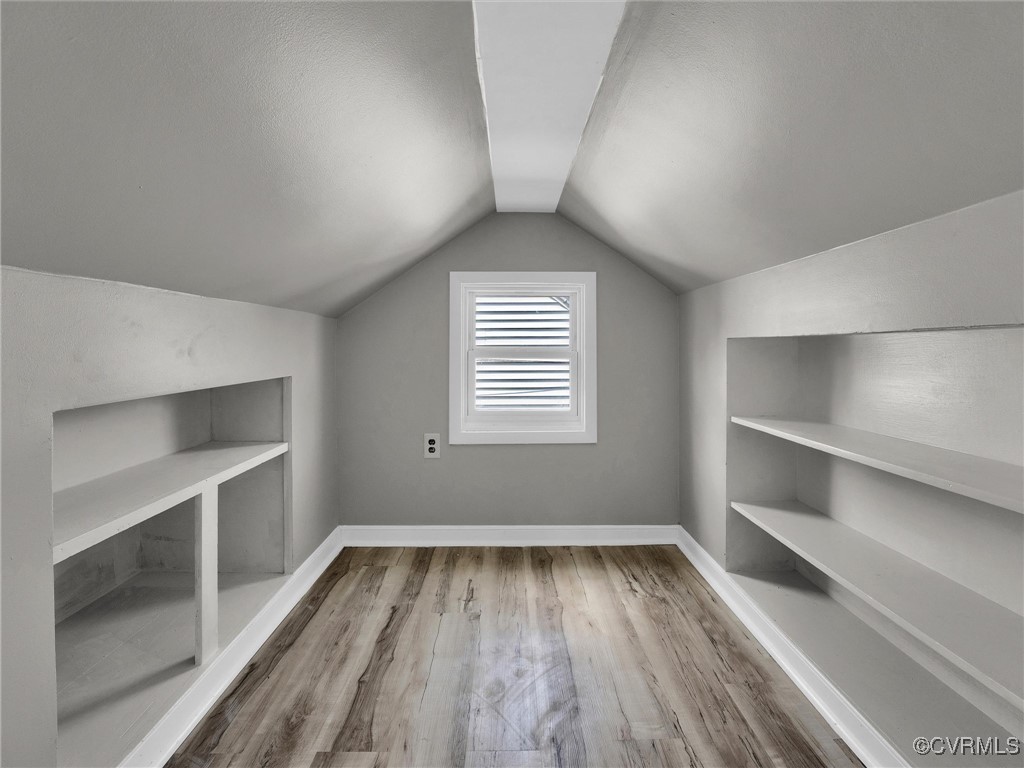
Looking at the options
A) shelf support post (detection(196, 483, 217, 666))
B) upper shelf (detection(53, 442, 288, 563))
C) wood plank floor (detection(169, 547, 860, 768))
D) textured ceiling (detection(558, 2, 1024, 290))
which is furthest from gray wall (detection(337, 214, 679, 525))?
shelf support post (detection(196, 483, 217, 666))

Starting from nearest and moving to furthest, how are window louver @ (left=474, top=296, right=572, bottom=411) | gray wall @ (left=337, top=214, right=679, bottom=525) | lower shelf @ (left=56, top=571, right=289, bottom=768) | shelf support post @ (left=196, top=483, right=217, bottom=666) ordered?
lower shelf @ (left=56, top=571, right=289, bottom=768)
shelf support post @ (left=196, top=483, right=217, bottom=666)
gray wall @ (left=337, top=214, right=679, bottom=525)
window louver @ (left=474, top=296, right=572, bottom=411)

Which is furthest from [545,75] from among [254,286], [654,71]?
[254,286]

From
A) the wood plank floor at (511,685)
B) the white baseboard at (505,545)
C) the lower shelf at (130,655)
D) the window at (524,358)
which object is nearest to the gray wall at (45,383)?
the lower shelf at (130,655)

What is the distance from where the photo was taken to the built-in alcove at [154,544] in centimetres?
175

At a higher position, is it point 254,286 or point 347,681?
point 254,286

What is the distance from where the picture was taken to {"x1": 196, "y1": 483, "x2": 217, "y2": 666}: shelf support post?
2.05m

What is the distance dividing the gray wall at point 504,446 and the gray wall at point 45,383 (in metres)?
1.69

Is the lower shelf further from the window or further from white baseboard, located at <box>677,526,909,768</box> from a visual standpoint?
white baseboard, located at <box>677,526,909,768</box>

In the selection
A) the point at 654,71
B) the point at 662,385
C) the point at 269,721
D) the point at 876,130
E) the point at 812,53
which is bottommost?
the point at 269,721

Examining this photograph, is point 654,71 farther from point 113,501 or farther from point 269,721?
point 269,721

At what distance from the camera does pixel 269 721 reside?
1958 millimetres

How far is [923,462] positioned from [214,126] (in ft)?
6.88

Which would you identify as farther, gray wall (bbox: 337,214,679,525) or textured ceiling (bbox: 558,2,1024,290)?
gray wall (bbox: 337,214,679,525)

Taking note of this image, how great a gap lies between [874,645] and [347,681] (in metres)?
2.02
